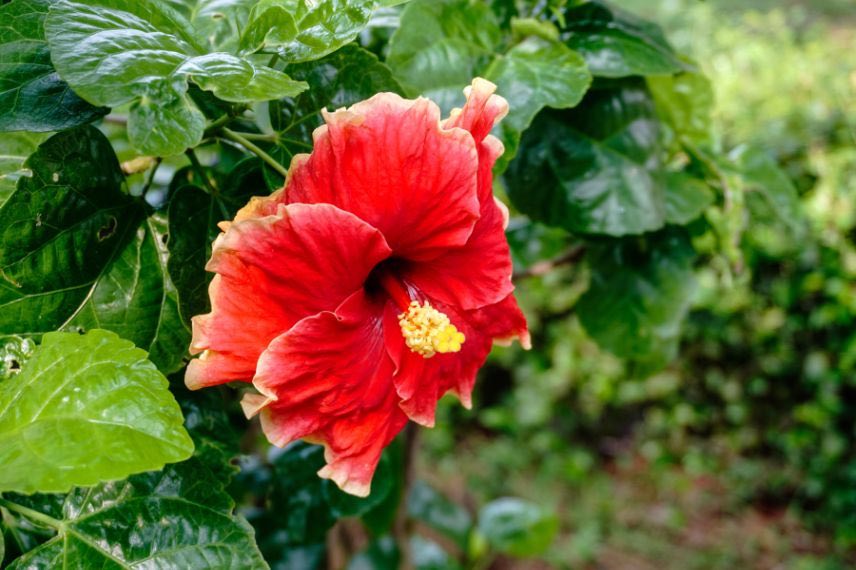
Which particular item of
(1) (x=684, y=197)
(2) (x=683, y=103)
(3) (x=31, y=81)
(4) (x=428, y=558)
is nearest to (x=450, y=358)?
(3) (x=31, y=81)

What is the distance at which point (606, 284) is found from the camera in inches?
50.1

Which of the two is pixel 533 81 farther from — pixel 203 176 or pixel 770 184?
pixel 770 184

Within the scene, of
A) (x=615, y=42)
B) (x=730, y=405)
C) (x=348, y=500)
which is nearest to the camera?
(x=615, y=42)

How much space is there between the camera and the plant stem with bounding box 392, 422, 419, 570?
161 cm

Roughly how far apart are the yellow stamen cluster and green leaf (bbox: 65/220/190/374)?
0.62 feet

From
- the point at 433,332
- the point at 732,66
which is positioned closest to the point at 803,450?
the point at 732,66

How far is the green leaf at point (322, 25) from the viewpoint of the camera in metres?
0.63

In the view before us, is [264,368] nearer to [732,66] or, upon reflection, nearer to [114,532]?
[114,532]

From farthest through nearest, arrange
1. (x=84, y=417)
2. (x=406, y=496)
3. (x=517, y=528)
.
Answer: (x=517, y=528)
(x=406, y=496)
(x=84, y=417)

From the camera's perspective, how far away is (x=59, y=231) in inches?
26.5

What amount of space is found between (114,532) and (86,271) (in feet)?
0.70

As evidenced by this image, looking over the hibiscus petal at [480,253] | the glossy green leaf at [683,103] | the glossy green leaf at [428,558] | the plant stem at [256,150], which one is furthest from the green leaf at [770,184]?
the glossy green leaf at [428,558]

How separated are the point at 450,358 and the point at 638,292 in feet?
1.90

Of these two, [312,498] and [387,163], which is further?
[312,498]
